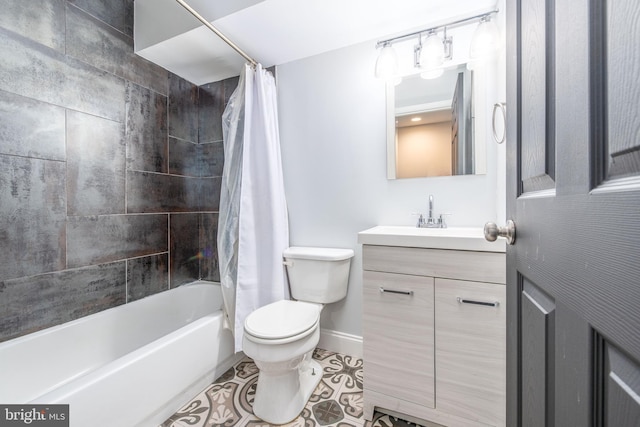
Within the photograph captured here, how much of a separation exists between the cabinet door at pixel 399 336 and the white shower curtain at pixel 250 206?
67cm

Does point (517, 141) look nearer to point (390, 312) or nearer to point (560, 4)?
point (560, 4)

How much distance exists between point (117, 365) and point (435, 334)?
136cm

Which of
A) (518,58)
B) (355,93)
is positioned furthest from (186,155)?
(518,58)

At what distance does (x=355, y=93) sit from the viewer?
1.73 metres

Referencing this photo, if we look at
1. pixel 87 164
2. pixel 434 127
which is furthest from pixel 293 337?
pixel 87 164

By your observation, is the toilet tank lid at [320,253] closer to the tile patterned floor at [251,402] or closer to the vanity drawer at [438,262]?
the vanity drawer at [438,262]

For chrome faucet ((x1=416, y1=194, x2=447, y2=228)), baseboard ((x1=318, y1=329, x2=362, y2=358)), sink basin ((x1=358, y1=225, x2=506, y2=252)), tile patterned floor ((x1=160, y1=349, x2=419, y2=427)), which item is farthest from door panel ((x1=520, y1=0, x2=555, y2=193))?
baseboard ((x1=318, y1=329, x2=362, y2=358))

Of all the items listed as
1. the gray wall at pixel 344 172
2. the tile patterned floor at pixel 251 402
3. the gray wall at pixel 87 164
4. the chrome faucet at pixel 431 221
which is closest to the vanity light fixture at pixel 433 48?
the gray wall at pixel 344 172

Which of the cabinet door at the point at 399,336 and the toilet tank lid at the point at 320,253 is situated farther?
the toilet tank lid at the point at 320,253

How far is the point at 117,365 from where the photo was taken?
107cm

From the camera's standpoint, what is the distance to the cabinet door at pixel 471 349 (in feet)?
3.43

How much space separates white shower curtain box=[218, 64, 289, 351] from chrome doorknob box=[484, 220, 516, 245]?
125 centimetres

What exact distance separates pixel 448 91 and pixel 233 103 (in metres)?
1.37

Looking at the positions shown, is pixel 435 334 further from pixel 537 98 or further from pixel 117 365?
pixel 117 365
